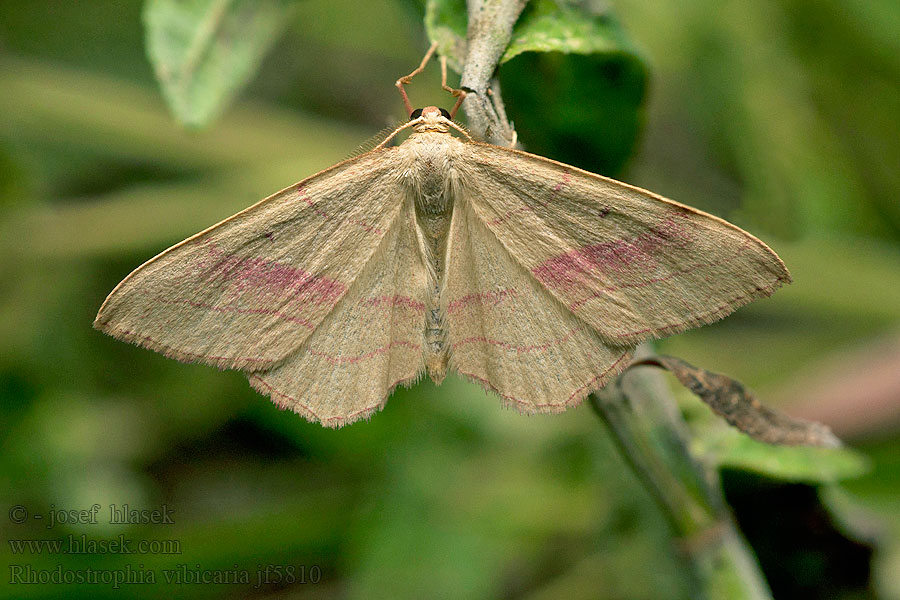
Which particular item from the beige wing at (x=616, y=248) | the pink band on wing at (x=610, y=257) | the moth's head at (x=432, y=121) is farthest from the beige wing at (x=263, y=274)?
the pink band on wing at (x=610, y=257)

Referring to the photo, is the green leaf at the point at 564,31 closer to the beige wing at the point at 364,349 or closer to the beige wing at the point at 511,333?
the beige wing at the point at 511,333

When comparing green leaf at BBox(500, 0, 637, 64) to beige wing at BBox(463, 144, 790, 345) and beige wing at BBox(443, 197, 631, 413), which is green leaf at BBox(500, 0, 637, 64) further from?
beige wing at BBox(443, 197, 631, 413)

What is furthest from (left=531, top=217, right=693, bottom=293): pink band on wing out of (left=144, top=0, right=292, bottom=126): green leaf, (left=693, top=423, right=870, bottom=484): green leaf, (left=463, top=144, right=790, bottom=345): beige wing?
(left=144, top=0, right=292, bottom=126): green leaf

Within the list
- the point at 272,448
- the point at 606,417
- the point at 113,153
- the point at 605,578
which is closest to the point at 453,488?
the point at 605,578

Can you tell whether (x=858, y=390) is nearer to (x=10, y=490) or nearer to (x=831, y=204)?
(x=831, y=204)

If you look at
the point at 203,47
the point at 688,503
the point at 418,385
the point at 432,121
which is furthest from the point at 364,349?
the point at 418,385

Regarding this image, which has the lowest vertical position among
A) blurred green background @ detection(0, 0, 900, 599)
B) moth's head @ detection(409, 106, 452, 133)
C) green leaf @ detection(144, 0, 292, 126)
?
blurred green background @ detection(0, 0, 900, 599)

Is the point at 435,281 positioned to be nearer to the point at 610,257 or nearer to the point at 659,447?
the point at 610,257
